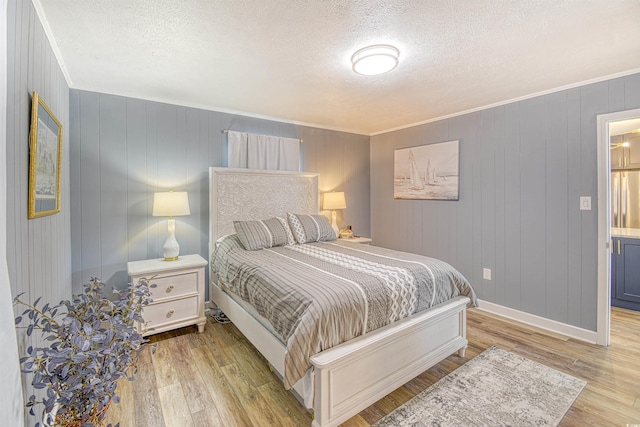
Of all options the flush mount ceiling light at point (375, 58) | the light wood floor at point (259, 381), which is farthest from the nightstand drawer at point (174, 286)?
the flush mount ceiling light at point (375, 58)

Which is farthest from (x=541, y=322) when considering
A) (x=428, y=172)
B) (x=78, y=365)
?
(x=78, y=365)

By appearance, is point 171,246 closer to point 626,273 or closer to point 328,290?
point 328,290

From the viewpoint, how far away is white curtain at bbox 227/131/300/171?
3564 millimetres

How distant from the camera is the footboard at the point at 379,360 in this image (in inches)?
64.9

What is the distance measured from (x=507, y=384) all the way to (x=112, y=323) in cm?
247

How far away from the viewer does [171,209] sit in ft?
9.46

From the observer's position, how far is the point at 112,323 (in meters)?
1.27

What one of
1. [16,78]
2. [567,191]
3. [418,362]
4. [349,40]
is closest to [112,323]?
[16,78]

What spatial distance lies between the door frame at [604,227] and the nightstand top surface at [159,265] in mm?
3643

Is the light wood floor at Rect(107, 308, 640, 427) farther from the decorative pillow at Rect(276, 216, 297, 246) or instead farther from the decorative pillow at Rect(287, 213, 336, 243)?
the decorative pillow at Rect(287, 213, 336, 243)

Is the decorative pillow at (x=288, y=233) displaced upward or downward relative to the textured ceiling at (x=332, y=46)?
downward

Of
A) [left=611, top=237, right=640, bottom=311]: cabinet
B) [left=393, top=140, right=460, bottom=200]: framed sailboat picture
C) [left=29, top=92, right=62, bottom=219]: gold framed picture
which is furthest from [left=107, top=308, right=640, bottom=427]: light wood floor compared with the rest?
[left=393, top=140, right=460, bottom=200]: framed sailboat picture

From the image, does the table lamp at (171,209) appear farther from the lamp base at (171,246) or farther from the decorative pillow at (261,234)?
the decorative pillow at (261,234)

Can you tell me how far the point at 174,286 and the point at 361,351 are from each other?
1903mm
